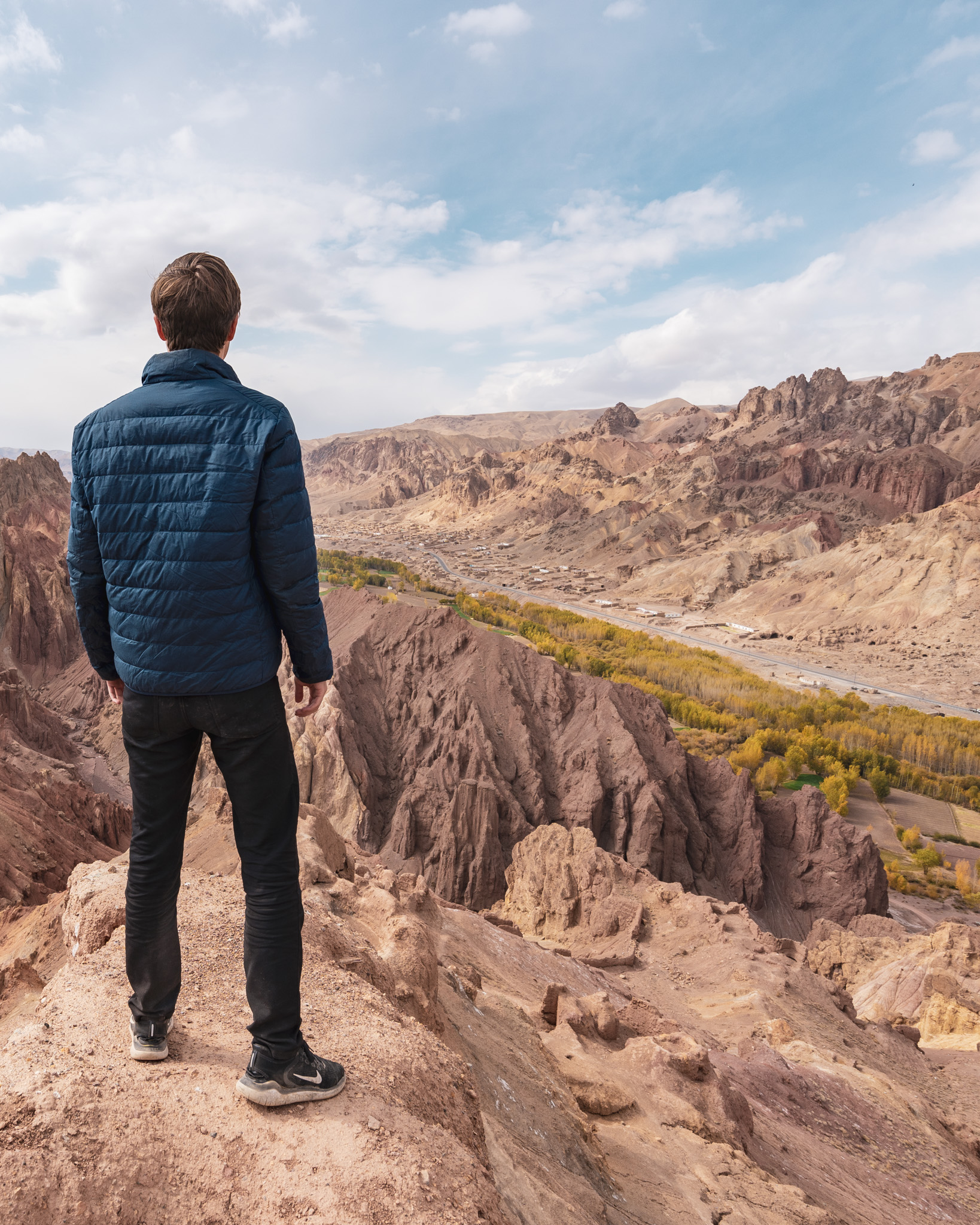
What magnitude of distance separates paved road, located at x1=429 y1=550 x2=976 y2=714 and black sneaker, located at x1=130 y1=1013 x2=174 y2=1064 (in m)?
54.7

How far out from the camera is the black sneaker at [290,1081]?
262cm

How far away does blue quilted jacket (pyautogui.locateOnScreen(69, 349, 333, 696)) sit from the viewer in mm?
2566

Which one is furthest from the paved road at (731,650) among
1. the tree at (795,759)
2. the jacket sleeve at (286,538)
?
the jacket sleeve at (286,538)

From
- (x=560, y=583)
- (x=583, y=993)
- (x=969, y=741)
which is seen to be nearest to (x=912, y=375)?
(x=560, y=583)

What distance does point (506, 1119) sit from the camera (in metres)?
4.34

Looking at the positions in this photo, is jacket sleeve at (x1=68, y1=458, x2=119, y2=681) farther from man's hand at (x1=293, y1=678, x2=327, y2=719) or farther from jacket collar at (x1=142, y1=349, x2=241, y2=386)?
man's hand at (x1=293, y1=678, x2=327, y2=719)

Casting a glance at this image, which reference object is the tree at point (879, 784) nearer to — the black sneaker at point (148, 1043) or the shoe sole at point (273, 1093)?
the shoe sole at point (273, 1093)

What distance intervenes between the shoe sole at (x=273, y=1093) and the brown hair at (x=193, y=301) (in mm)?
2859

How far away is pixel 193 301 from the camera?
2736mm

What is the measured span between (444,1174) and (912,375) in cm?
14683

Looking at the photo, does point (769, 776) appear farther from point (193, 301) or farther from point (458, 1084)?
point (193, 301)

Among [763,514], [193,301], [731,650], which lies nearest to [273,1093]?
[193,301]

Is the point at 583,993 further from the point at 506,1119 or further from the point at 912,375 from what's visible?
the point at 912,375

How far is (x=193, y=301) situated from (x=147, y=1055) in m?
3.01
